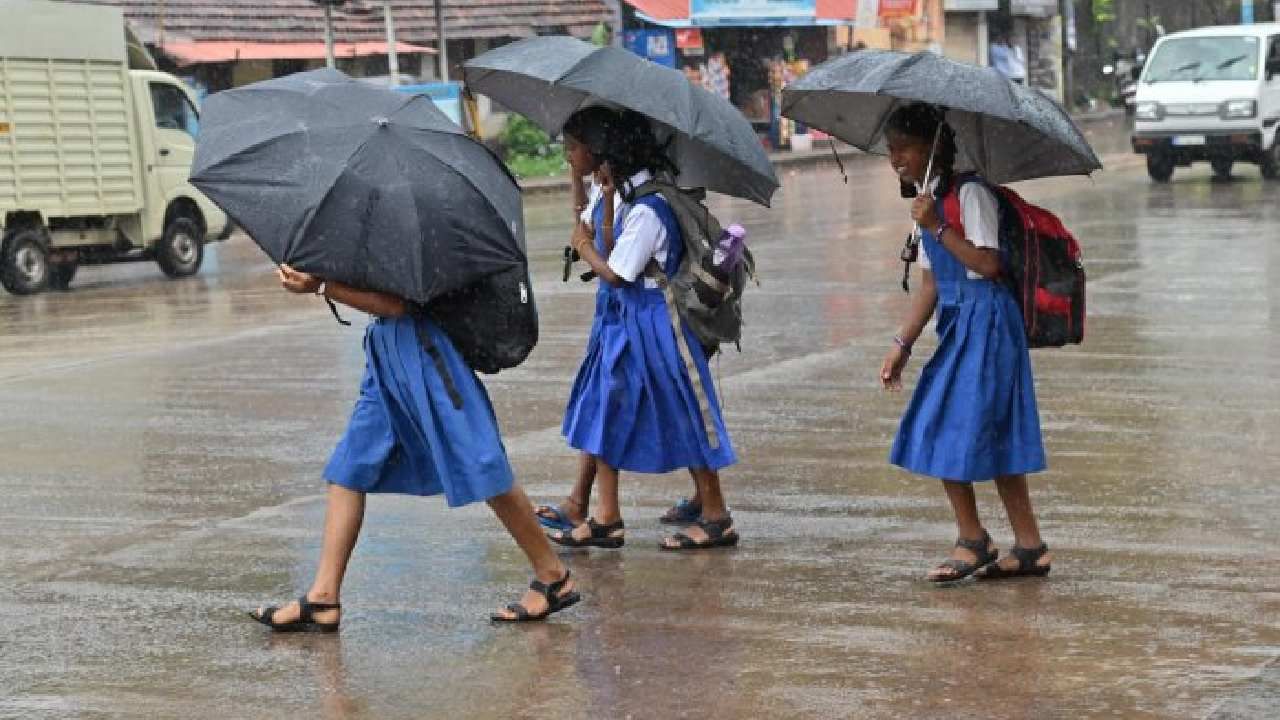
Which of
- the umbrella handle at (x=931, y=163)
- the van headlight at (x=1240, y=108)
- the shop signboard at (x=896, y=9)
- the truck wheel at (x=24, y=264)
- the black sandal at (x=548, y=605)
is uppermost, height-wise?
the umbrella handle at (x=931, y=163)

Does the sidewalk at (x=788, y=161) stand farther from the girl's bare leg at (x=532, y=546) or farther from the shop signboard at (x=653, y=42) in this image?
the girl's bare leg at (x=532, y=546)

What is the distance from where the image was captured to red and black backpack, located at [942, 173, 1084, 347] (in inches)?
267

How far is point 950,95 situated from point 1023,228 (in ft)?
1.78

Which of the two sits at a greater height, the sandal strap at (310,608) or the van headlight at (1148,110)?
the sandal strap at (310,608)

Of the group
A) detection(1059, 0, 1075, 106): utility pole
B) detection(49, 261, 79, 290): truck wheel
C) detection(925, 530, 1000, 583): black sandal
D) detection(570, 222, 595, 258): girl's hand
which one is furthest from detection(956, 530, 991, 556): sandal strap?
detection(1059, 0, 1075, 106): utility pole

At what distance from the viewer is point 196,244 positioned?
22.2m

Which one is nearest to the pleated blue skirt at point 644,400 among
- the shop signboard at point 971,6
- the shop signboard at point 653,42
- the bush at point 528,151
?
the bush at point 528,151

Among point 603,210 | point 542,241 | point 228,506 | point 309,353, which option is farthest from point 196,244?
point 603,210

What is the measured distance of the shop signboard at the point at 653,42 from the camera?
40562 mm

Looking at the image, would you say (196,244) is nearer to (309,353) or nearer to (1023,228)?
(309,353)

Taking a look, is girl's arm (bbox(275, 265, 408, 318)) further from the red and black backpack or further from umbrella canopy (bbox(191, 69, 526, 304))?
the red and black backpack

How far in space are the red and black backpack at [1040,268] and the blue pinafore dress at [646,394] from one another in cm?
115

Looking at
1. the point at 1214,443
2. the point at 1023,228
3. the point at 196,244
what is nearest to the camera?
the point at 1023,228

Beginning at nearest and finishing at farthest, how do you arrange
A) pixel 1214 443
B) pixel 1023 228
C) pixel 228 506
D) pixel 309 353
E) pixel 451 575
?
→ pixel 1023 228, pixel 451 575, pixel 228 506, pixel 1214 443, pixel 309 353
